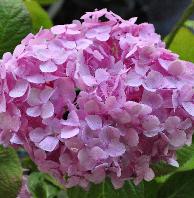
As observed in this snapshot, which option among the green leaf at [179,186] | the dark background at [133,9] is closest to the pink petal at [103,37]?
the green leaf at [179,186]

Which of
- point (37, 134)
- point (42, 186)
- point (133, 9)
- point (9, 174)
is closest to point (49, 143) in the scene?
point (37, 134)

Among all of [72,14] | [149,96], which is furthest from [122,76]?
[72,14]

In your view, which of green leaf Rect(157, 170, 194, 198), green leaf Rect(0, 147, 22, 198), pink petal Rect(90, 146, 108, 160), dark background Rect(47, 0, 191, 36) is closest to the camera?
pink petal Rect(90, 146, 108, 160)

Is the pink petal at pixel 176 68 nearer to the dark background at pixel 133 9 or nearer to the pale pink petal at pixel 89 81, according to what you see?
the pale pink petal at pixel 89 81

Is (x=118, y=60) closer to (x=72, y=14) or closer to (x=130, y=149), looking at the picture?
(x=130, y=149)

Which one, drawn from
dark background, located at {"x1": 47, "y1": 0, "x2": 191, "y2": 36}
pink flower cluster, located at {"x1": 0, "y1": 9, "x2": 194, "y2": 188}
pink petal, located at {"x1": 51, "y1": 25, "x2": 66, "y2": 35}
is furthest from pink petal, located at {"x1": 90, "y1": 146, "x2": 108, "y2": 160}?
dark background, located at {"x1": 47, "y1": 0, "x2": 191, "y2": 36}

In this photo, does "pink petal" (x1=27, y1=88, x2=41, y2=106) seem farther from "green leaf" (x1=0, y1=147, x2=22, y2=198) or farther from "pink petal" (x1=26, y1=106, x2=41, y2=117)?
"green leaf" (x1=0, y1=147, x2=22, y2=198)
